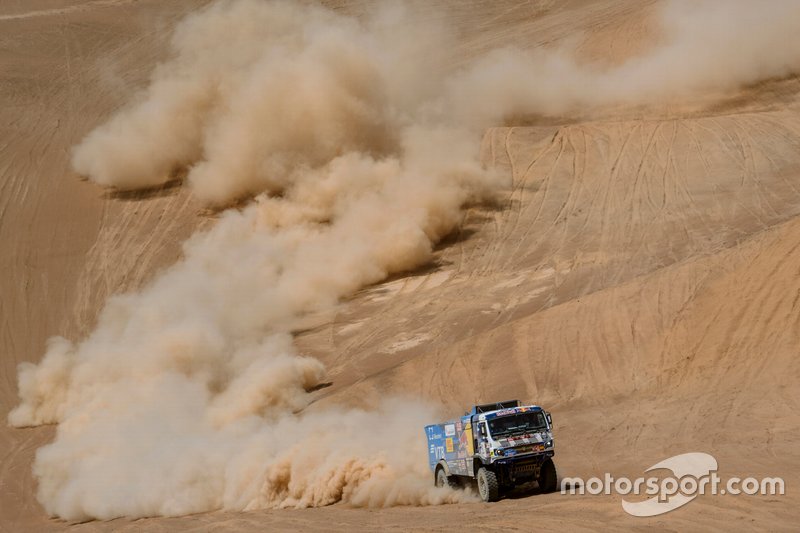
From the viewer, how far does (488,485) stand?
1484 cm

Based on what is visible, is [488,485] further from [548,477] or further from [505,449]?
[548,477]

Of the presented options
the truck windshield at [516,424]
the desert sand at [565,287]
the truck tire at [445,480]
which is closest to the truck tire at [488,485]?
the desert sand at [565,287]

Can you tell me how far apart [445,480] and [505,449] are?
1.98 m

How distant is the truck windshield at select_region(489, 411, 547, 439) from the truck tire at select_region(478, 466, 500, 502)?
1.89 feet

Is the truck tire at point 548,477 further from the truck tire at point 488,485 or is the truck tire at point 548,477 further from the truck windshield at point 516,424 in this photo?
the truck tire at point 488,485

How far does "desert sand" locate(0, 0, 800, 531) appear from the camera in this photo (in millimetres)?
18031

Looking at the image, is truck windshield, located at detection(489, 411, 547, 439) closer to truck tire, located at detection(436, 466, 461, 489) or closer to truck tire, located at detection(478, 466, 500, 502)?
truck tire, located at detection(478, 466, 500, 502)

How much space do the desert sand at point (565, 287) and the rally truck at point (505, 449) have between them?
463 millimetres

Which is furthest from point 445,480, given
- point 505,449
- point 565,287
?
point 565,287

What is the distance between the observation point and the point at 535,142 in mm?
38562

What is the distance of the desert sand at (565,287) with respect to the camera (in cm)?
1803

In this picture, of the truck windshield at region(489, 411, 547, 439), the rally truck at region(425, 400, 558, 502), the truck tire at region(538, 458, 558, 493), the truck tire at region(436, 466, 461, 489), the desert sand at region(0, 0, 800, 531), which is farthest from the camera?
the desert sand at region(0, 0, 800, 531)

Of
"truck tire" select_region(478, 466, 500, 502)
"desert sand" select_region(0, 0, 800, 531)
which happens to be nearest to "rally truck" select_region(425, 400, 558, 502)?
"truck tire" select_region(478, 466, 500, 502)

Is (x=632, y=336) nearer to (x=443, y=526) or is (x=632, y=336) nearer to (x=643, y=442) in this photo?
(x=643, y=442)
